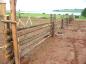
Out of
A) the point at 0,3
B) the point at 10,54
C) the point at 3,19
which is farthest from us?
the point at 10,54

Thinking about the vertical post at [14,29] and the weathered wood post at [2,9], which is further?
the vertical post at [14,29]

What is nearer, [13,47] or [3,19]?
[3,19]

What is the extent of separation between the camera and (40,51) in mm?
9070

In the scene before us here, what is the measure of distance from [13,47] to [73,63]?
→ 2.38 m

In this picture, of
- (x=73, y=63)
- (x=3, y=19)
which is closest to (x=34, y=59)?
(x=73, y=63)

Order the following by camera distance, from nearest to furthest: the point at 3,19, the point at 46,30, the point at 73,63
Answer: the point at 3,19 → the point at 73,63 → the point at 46,30

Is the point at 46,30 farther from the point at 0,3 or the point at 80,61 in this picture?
the point at 0,3

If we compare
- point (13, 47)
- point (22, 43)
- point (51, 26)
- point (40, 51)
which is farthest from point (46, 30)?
point (13, 47)

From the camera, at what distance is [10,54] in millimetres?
5660

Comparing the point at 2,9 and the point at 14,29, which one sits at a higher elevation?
the point at 2,9

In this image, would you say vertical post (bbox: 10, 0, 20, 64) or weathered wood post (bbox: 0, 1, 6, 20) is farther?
vertical post (bbox: 10, 0, 20, 64)

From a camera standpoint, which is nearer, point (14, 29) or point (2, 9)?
point (2, 9)

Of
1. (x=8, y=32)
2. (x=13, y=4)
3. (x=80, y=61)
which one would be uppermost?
(x=13, y=4)

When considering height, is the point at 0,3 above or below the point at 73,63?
above
